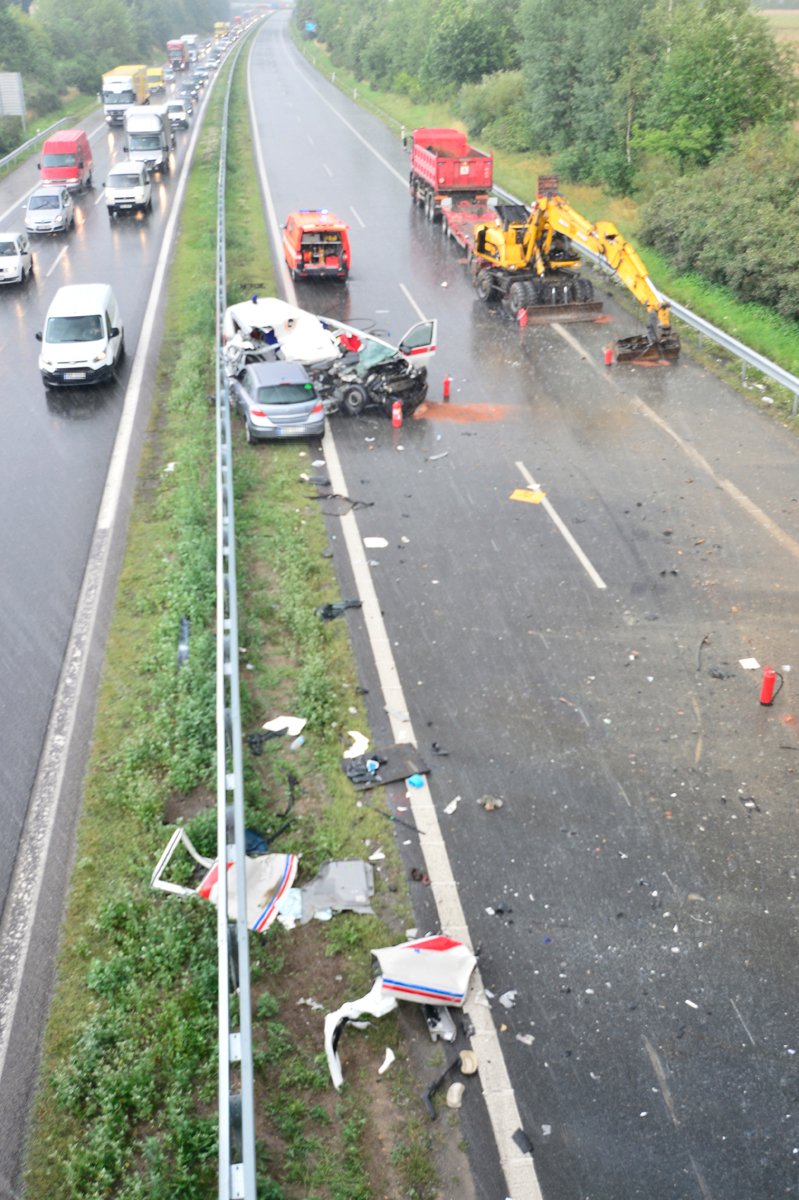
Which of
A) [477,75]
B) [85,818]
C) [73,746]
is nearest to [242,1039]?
[85,818]

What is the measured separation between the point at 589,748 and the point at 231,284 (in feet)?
66.9

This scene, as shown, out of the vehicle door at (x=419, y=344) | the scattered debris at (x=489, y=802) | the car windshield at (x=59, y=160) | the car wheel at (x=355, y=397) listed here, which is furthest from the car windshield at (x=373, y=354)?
the car windshield at (x=59, y=160)

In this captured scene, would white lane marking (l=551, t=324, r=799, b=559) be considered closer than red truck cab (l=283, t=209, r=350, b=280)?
Yes

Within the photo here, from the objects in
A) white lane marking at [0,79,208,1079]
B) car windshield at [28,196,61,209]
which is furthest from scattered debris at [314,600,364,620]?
car windshield at [28,196,61,209]

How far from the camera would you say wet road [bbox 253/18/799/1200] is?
299 inches

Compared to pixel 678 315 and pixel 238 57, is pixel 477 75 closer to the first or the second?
pixel 678 315

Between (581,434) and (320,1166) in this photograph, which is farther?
(581,434)

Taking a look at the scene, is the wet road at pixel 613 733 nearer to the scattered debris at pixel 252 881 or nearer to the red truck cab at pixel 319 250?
the scattered debris at pixel 252 881

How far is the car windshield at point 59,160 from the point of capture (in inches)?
1772

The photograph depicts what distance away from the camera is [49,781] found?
10.8 m

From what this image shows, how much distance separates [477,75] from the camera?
58438mm

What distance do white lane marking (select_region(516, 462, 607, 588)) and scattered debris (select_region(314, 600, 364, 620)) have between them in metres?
3.18

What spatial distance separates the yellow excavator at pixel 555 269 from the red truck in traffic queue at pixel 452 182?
573 centimetres

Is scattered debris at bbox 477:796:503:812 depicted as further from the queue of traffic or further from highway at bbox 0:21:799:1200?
the queue of traffic
